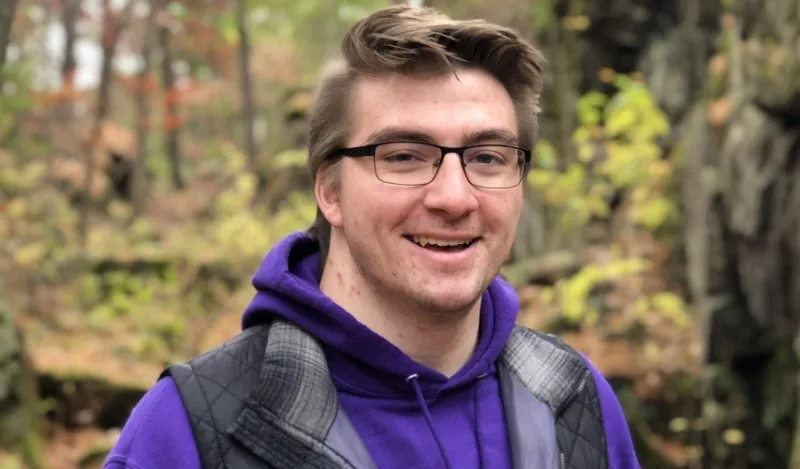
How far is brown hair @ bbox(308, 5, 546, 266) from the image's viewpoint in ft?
7.14

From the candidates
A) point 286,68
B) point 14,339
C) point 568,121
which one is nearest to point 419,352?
point 14,339

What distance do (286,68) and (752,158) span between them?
2744cm

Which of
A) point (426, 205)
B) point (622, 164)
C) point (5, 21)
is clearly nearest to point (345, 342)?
point (426, 205)

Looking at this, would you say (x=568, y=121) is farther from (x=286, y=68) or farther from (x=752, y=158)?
(x=286, y=68)

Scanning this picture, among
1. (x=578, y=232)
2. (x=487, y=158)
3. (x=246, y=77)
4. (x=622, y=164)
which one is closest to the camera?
(x=487, y=158)

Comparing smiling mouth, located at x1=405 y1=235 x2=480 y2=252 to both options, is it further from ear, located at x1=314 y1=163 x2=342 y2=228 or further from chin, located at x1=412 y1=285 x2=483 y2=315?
ear, located at x1=314 y1=163 x2=342 y2=228

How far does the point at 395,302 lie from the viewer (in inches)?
89.3

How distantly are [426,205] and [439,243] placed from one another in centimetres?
10

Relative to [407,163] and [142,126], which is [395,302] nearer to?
[407,163]

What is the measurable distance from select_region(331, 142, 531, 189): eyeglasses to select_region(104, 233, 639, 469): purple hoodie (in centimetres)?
37

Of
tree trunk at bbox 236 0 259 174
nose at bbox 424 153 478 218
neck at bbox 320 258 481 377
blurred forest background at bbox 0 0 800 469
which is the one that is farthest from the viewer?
tree trunk at bbox 236 0 259 174

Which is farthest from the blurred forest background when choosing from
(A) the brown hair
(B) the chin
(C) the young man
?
(B) the chin

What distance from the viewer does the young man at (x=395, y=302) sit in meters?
2.05

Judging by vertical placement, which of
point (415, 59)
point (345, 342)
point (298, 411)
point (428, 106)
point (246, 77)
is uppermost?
point (415, 59)
